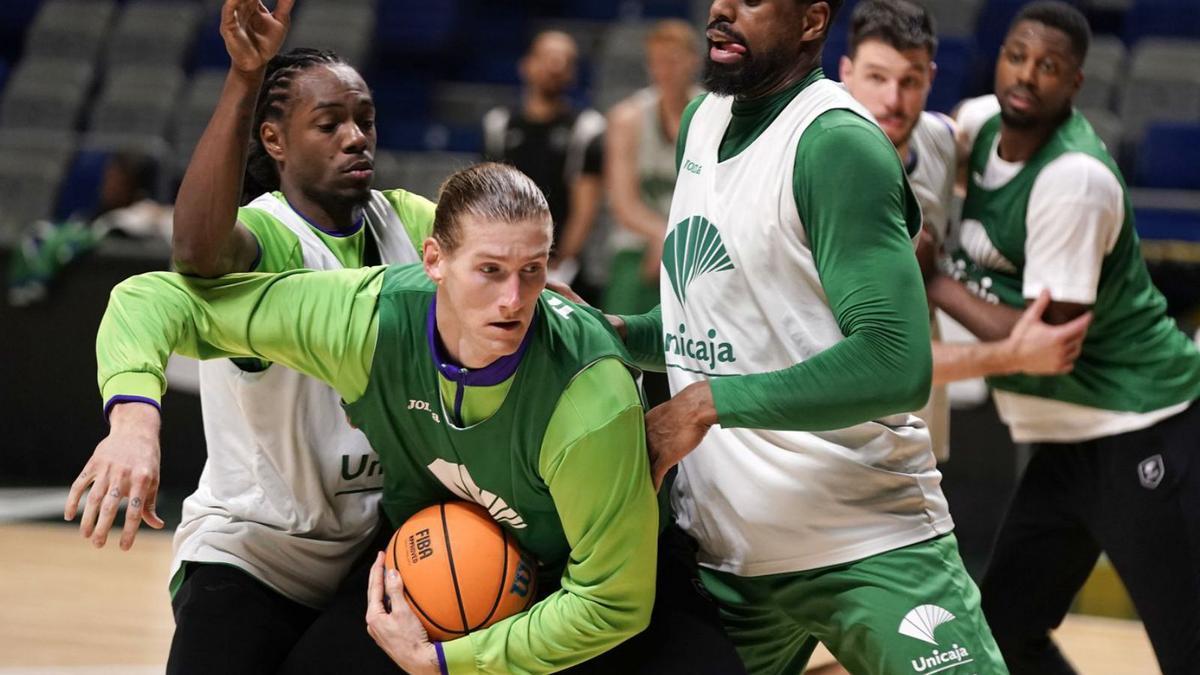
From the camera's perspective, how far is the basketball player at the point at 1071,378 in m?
3.64

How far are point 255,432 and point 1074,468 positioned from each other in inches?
78.8

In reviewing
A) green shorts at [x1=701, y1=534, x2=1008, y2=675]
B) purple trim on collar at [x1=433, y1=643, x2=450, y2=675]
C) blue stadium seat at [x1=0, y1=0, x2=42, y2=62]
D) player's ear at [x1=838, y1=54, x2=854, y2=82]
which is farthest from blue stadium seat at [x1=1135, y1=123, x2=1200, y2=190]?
blue stadium seat at [x1=0, y1=0, x2=42, y2=62]

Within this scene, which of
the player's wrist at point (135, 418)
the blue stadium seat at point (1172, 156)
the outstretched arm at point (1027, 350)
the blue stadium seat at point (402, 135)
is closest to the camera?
the player's wrist at point (135, 418)

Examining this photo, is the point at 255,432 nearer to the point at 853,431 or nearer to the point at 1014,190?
the point at 853,431

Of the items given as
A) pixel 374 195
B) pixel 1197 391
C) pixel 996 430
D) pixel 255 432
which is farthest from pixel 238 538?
pixel 996 430

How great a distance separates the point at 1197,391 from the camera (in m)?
3.84

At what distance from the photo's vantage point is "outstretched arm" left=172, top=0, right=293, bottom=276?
282 centimetres

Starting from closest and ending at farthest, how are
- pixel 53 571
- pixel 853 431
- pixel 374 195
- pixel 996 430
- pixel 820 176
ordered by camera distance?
pixel 820 176 < pixel 853 431 < pixel 374 195 < pixel 53 571 < pixel 996 430

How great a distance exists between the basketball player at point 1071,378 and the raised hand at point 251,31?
5.75 ft

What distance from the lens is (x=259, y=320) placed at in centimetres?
289

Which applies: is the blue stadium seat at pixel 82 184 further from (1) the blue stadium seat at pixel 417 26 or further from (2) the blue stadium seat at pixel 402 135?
(1) the blue stadium seat at pixel 417 26

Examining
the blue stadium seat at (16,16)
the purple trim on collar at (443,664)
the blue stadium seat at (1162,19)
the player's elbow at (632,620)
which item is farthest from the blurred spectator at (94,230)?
the blue stadium seat at (1162,19)

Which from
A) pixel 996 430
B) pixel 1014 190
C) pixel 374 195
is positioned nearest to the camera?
pixel 374 195

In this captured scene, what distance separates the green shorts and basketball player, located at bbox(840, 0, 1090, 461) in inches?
29.6
